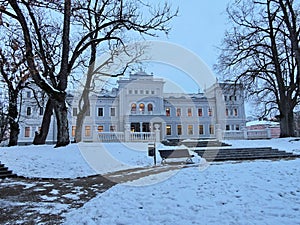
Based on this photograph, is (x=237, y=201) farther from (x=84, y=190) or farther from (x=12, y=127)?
(x=12, y=127)

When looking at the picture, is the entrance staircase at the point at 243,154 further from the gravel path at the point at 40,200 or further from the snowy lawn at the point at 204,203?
the gravel path at the point at 40,200

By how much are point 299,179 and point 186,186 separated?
2683 mm

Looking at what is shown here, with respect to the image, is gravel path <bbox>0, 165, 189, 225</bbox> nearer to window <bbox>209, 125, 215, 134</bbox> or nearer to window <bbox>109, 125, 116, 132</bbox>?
window <bbox>109, 125, 116, 132</bbox>

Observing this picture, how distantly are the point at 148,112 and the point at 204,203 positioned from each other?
29587 mm

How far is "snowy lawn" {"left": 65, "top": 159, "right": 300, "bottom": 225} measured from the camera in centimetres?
366

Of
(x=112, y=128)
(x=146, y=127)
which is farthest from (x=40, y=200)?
(x=112, y=128)

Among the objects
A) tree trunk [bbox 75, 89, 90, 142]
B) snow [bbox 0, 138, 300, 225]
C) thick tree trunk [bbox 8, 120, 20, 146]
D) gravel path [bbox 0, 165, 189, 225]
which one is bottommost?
gravel path [bbox 0, 165, 189, 225]

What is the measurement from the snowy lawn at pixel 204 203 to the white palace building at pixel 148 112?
2553 cm

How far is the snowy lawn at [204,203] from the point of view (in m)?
3.66

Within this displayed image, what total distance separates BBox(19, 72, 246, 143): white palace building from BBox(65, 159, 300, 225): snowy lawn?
25.5 metres

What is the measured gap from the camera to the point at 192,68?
1341cm

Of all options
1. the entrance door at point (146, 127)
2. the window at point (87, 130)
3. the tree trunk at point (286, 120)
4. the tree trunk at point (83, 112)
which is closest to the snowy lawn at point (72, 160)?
the tree trunk at point (83, 112)

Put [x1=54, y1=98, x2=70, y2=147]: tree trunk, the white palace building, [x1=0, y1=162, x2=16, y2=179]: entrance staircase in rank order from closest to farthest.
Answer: [x1=0, y1=162, x2=16, y2=179]: entrance staircase
[x1=54, y1=98, x2=70, y2=147]: tree trunk
the white palace building

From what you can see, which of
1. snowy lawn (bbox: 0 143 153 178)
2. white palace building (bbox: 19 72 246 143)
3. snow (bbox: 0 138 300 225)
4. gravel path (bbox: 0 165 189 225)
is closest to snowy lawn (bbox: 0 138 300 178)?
snowy lawn (bbox: 0 143 153 178)
